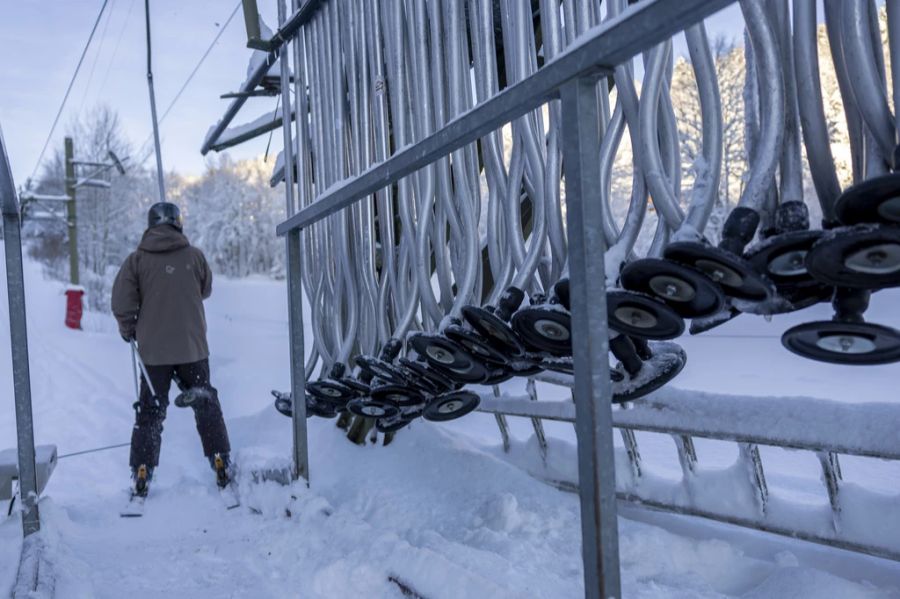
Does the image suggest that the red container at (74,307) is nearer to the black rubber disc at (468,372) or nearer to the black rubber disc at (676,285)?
the black rubber disc at (468,372)

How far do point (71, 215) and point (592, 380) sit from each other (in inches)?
928

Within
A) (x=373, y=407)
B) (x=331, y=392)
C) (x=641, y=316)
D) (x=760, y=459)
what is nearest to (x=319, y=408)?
(x=331, y=392)

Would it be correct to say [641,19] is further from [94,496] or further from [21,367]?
[94,496]

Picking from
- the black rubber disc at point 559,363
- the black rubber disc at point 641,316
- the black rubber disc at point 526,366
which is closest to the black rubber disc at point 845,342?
the black rubber disc at point 641,316

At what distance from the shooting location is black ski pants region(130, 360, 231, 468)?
151 inches

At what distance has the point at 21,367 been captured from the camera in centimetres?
265

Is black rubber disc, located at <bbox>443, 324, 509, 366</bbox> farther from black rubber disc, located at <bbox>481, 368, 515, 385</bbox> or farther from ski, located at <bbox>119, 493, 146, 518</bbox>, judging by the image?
ski, located at <bbox>119, 493, 146, 518</bbox>

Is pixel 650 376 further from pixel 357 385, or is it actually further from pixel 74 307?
pixel 74 307

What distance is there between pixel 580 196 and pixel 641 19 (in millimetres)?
284

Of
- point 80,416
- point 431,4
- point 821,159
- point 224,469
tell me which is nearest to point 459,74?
point 431,4

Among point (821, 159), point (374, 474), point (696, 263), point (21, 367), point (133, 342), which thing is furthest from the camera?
point (133, 342)

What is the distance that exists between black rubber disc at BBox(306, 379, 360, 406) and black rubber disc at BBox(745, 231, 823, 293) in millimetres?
1780

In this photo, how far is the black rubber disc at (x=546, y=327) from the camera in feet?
5.24

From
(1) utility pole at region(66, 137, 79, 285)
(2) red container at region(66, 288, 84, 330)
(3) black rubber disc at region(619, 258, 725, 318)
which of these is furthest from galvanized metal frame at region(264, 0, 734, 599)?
(1) utility pole at region(66, 137, 79, 285)
